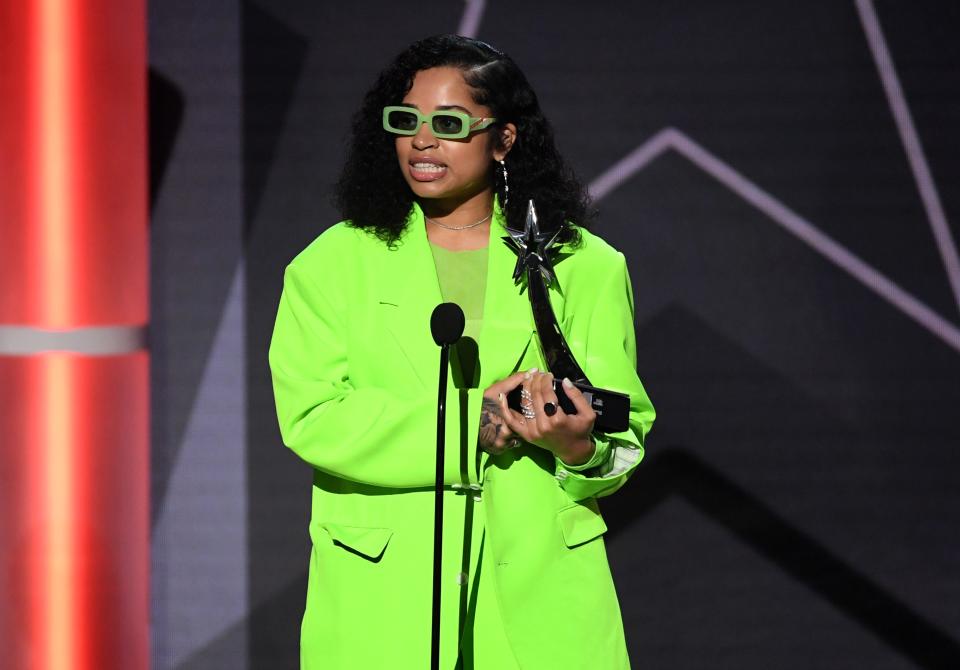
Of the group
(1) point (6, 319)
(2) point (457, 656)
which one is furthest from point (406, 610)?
(1) point (6, 319)

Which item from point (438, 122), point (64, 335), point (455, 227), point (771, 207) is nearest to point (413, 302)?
point (455, 227)

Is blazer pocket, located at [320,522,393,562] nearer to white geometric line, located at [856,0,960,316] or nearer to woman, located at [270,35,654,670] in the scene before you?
woman, located at [270,35,654,670]

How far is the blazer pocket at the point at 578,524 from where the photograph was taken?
79.8 inches

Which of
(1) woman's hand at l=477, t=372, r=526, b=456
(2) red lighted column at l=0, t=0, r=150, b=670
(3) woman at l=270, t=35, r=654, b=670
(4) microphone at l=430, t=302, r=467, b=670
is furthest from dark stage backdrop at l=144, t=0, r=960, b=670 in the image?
(4) microphone at l=430, t=302, r=467, b=670

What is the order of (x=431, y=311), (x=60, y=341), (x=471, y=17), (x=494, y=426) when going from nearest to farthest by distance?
(x=494, y=426) < (x=431, y=311) < (x=60, y=341) < (x=471, y=17)

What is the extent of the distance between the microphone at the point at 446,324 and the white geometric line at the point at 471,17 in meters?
1.94

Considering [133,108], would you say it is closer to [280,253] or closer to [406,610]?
[280,253]

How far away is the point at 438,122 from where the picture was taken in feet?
6.79

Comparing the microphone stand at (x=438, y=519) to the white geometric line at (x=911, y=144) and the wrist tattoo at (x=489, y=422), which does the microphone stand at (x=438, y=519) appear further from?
the white geometric line at (x=911, y=144)

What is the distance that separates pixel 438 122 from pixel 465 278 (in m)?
0.27

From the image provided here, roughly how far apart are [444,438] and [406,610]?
0.32 meters

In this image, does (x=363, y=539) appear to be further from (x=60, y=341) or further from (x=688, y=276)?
(x=688, y=276)

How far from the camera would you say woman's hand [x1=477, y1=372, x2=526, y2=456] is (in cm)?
191

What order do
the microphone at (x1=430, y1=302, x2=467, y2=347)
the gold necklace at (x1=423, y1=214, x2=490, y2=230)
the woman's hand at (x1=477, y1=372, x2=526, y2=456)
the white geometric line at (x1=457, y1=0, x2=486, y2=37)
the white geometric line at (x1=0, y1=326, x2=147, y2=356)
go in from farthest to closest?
the white geometric line at (x1=457, y1=0, x2=486, y2=37) → the white geometric line at (x1=0, y1=326, x2=147, y2=356) → the gold necklace at (x1=423, y1=214, x2=490, y2=230) → the woman's hand at (x1=477, y1=372, x2=526, y2=456) → the microphone at (x1=430, y1=302, x2=467, y2=347)
